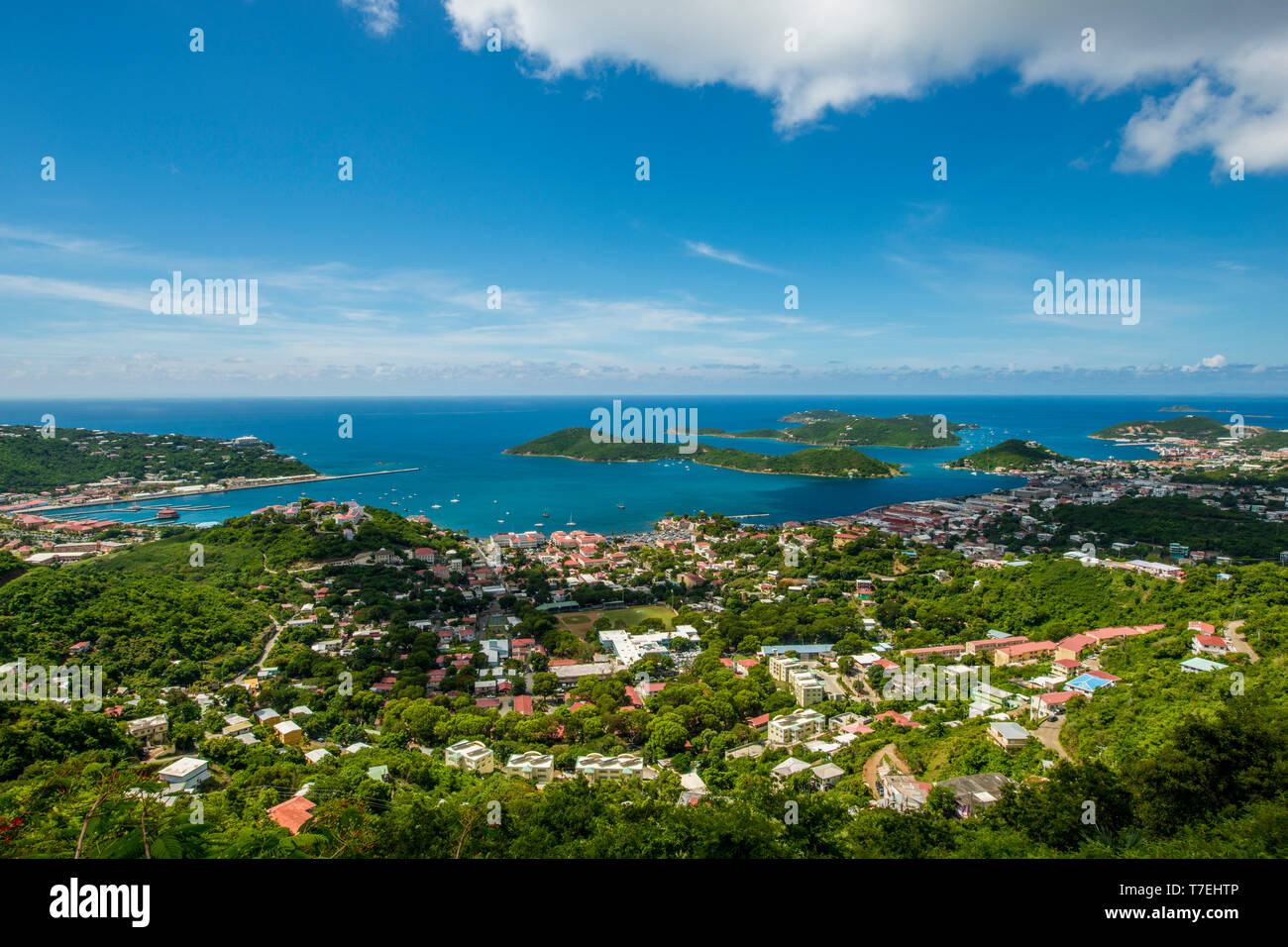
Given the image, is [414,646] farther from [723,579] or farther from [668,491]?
[668,491]

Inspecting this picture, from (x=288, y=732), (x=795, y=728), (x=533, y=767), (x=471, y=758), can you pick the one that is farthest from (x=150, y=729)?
(x=795, y=728)

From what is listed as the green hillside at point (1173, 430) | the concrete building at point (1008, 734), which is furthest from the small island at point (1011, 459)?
the concrete building at point (1008, 734)

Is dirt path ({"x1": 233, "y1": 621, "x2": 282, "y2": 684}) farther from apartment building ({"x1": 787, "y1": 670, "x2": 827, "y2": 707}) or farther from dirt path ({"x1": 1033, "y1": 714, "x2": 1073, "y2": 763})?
dirt path ({"x1": 1033, "y1": 714, "x2": 1073, "y2": 763})

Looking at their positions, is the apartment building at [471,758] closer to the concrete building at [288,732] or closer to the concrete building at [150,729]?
the concrete building at [288,732]

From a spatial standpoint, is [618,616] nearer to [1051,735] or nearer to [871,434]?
[1051,735]

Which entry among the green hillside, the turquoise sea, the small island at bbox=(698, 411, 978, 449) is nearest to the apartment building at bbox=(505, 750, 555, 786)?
the turquoise sea

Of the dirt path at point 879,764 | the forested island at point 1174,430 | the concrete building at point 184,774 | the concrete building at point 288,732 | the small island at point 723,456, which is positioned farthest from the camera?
the forested island at point 1174,430
